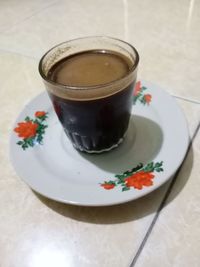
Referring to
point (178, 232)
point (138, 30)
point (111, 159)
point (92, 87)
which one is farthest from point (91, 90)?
Result: point (138, 30)

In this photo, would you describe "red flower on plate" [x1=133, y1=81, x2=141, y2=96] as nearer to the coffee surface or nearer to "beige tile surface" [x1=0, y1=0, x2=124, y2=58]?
the coffee surface

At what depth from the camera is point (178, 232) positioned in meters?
0.45

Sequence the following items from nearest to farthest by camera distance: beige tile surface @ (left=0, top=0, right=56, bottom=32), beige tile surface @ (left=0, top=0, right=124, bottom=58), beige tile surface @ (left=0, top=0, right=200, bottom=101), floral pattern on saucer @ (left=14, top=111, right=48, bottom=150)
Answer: floral pattern on saucer @ (left=14, top=111, right=48, bottom=150) → beige tile surface @ (left=0, top=0, right=200, bottom=101) → beige tile surface @ (left=0, top=0, right=124, bottom=58) → beige tile surface @ (left=0, top=0, right=56, bottom=32)

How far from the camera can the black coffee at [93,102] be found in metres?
0.49

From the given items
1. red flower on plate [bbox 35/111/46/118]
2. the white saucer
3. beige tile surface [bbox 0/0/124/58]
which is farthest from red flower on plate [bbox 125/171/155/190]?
beige tile surface [bbox 0/0/124/58]

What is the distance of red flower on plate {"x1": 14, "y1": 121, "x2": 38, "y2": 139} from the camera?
60 cm

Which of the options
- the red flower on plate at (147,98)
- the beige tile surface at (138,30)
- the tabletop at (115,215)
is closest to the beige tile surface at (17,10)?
the beige tile surface at (138,30)

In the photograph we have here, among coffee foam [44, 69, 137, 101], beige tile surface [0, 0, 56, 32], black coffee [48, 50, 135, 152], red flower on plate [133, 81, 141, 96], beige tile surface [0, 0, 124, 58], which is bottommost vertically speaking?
beige tile surface [0, 0, 56, 32]

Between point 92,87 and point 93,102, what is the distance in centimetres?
3

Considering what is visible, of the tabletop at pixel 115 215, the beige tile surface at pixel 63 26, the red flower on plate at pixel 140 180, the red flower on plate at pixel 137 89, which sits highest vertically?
the red flower on plate at pixel 140 180

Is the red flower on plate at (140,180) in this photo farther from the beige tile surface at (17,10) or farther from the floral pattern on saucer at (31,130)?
the beige tile surface at (17,10)

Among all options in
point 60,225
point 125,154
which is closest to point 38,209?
point 60,225

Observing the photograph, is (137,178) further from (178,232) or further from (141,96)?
(141,96)

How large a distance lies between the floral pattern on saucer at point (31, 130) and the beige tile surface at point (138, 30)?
308 mm
